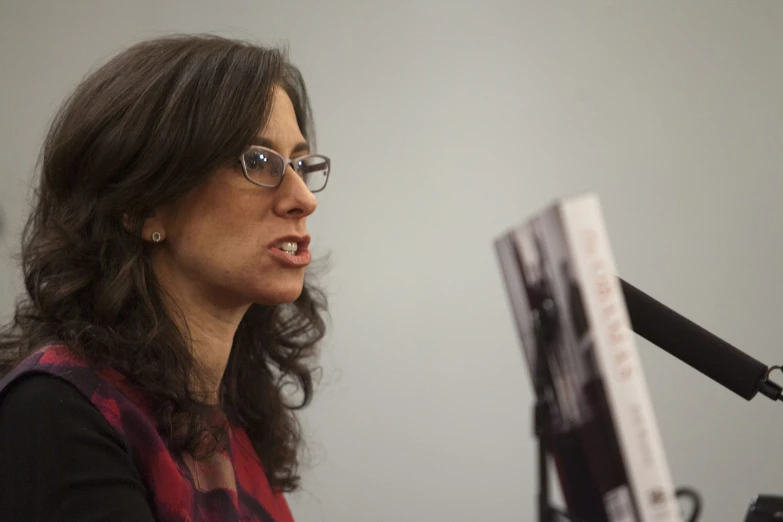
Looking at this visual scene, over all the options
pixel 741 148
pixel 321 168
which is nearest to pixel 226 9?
pixel 321 168

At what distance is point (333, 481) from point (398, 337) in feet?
1.31

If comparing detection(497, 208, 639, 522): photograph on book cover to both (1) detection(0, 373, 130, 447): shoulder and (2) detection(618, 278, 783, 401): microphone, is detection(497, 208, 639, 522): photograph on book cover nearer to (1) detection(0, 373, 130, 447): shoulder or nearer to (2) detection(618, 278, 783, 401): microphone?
(2) detection(618, 278, 783, 401): microphone

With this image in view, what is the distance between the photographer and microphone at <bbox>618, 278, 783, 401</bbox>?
64 cm

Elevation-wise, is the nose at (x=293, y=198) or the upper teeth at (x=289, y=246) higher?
the nose at (x=293, y=198)

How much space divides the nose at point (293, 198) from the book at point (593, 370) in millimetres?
622

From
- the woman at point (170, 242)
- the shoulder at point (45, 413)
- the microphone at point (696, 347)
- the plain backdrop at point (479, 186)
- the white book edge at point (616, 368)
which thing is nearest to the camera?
the white book edge at point (616, 368)

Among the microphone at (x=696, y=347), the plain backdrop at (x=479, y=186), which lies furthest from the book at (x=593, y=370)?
the plain backdrop at (x=479, y=186)

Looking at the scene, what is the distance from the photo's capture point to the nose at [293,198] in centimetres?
96

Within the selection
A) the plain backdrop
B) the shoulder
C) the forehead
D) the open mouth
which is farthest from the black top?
the plain backdrop

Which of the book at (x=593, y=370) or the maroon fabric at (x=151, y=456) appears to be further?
the maroon fabric at (x=151, y=456)

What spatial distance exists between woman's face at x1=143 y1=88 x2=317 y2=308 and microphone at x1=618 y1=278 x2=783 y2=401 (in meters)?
0.47

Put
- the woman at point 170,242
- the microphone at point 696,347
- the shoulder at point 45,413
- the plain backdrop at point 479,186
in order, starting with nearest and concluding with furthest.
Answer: the microphone at point 696,347
the shoulder at point 45,413
the woman at point 170,242
the plain backdrop at point 479,186

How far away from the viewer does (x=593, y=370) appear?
35 cm

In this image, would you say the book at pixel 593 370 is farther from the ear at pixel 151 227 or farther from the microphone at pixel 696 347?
the ear at pixel 151 227
